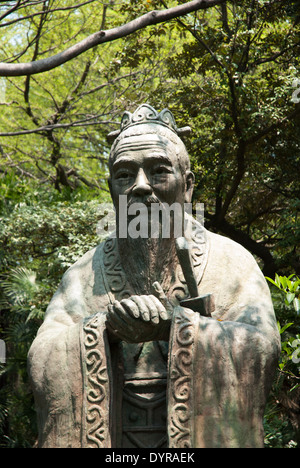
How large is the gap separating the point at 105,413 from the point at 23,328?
5.85m

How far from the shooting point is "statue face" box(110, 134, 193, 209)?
4.06 meters

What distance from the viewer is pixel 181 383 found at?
134 inches

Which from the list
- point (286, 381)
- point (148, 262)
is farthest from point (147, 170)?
point (286, 381)

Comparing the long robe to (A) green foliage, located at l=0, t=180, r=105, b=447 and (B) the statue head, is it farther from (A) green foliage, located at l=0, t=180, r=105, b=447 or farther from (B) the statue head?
(A) green foliage, located at l=0, t=180, r=105, b=447

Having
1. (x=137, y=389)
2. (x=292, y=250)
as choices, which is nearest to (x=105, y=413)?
(x=137, y=389)

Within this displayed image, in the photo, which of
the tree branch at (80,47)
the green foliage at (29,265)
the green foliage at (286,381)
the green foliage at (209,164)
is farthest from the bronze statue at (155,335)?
the green foliage at (29,265)

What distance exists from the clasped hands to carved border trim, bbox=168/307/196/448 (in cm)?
10

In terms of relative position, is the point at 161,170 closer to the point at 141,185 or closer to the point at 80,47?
the point at 141,185

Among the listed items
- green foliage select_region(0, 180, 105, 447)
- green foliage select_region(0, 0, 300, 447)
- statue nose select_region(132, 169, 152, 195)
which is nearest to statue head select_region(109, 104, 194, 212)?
statue nose select_region(132, 169, 152, 195)

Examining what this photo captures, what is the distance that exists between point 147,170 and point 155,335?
110cm

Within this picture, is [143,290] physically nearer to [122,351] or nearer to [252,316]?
[122,351]

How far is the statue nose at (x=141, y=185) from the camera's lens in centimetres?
399

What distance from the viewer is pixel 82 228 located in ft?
29.1
